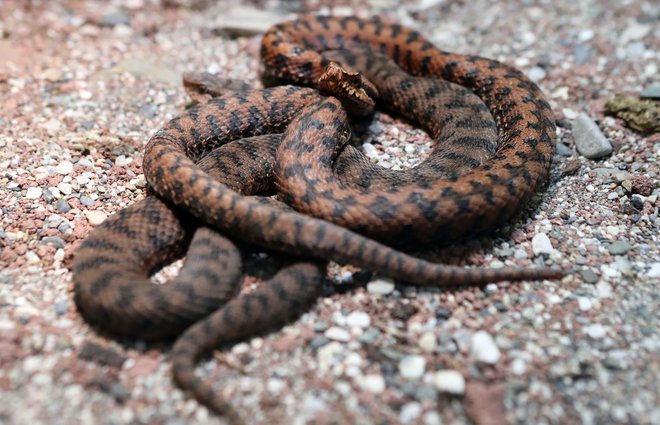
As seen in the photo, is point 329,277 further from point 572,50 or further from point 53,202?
point 572,50

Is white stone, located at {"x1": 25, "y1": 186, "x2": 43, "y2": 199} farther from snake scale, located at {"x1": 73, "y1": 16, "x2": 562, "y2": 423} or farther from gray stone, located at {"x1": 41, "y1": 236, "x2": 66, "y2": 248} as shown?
snake scale, located at {"x1": 73, "y1": 16, "x2": 562, "y2": 423}

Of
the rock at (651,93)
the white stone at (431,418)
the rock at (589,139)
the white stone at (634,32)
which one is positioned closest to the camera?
the white stone at (431,418)

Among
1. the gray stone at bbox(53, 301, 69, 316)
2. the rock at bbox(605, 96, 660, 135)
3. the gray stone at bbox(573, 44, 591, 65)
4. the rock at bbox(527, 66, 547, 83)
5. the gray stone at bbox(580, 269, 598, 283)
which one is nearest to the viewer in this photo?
the gray stone at bbox(53, 301, 69, 316)

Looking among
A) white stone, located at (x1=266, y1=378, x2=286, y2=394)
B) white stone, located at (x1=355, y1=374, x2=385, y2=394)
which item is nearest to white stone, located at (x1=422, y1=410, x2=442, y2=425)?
white stone, located at (x1=355, y1=374, x2=385, y2=394)

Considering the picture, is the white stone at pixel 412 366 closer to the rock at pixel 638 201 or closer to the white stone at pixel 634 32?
the rock at pixel 638 201

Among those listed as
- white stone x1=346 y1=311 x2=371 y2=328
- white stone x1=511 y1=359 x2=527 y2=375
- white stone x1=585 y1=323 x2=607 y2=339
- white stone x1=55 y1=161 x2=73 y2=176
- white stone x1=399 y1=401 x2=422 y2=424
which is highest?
white stone x1=585 y1=323 x2=607 y2=339

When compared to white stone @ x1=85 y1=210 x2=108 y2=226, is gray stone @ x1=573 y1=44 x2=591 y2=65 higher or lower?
higher

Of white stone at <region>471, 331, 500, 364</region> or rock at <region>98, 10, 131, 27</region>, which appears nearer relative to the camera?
white stone at <region>471, 331, 500, 364</region>

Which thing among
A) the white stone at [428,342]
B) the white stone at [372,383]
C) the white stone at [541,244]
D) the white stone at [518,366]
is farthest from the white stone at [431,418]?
the white stone at [541,244]

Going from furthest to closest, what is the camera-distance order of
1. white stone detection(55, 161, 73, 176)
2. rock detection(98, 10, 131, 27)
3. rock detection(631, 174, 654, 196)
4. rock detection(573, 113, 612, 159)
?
rock detection(98, 10, 131, 27)
rock detection(573, 113, 612, 159)
white stone detection(55, 161, 73, 176)
rock detection(631, 174, 654, 196)
